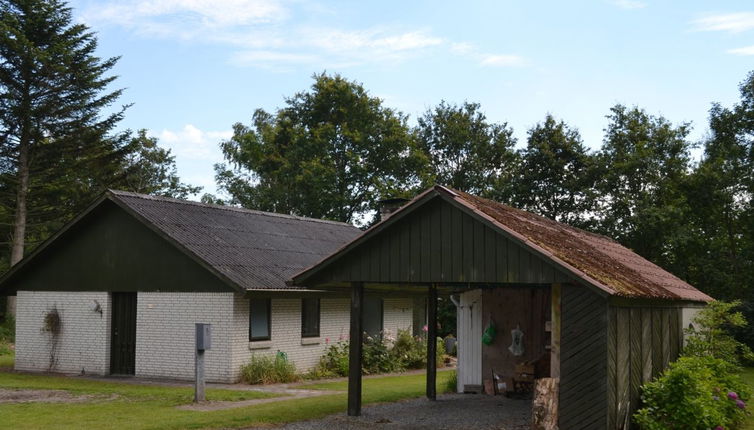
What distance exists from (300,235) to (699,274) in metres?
19.7

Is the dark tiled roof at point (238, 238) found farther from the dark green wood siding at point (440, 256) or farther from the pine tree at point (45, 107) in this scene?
the pine tree at point (45, 107)

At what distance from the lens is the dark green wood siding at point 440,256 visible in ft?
41.5

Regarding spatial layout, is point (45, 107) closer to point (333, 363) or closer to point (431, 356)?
point (333, 363)

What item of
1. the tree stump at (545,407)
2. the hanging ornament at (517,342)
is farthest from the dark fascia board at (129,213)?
the tree stump at (545,407)

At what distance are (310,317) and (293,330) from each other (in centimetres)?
106

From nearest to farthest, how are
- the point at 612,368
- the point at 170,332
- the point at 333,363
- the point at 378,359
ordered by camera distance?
1. the point at 612,368
2. the point at 170,332
3. the point at 333,363
4. the point at 378,359

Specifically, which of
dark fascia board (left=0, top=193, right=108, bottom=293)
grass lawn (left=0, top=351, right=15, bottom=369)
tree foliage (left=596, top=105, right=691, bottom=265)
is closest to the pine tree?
grass lawn (left=0, top=351, right=15, bottom=369)

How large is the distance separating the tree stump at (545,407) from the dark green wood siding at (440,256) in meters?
1.53

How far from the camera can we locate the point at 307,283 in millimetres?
14922

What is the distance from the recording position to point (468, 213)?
43.2 feet

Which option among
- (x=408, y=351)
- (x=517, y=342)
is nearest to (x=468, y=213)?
(x=517, y=342)

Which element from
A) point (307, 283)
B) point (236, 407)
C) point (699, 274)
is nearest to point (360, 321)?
point (307, 283)

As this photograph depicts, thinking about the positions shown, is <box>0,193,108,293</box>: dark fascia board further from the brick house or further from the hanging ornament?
the hanging ornament

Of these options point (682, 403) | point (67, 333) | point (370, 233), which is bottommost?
point (682, 403)
